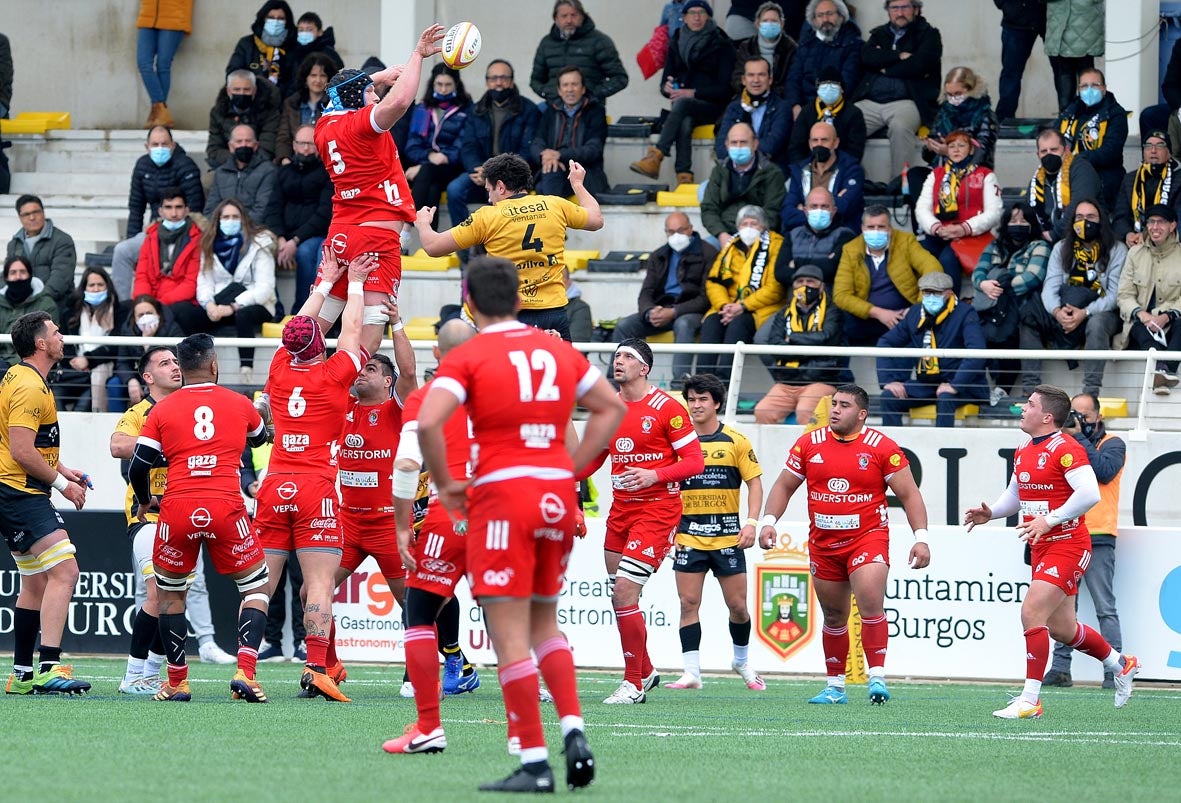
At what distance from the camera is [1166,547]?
14.7 meters

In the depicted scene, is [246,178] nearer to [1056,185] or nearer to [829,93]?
[829,93]

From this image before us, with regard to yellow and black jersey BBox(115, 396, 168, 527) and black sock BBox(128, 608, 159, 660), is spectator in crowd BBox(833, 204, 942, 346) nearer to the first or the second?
yellow and black jersey BBox(115, 396, 168, 527)

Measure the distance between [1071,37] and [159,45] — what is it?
39.4 ft

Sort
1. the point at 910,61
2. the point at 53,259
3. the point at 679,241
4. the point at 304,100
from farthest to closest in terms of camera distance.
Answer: the point at 304,100
the point at 910,61
the point at 53,259
the point at 679,241

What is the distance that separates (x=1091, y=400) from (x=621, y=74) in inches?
292

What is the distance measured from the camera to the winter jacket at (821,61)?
19.2 m

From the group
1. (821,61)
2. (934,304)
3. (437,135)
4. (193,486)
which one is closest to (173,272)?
(437,135)

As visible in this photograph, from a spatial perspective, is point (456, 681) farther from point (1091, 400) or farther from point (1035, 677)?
point (1091, 400)

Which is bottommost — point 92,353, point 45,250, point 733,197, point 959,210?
point 92,353

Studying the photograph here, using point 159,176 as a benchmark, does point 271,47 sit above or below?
above

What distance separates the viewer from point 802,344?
Result: 16812mm

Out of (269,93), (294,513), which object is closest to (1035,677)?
(294,513)

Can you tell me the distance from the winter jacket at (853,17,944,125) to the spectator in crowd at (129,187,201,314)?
755 centimetres

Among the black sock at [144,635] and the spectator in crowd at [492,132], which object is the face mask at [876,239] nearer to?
the spectator in crowd at [492,132]
